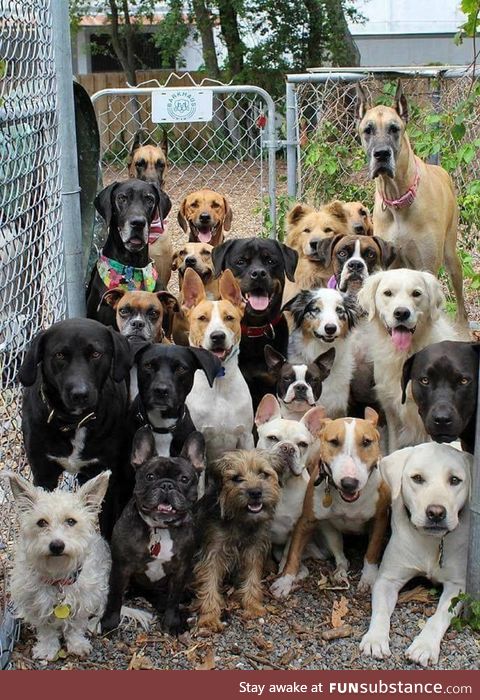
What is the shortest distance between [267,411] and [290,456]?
0.43 metres

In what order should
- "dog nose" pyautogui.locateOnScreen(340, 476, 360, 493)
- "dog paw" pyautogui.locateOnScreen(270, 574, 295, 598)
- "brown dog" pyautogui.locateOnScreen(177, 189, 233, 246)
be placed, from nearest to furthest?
"dog nose" pyautogui.locateOnScreen(340, 476, 360, 493)
"dog paw" pyautogui.locateOnScreen(270, 574, 295, 598)
"brown dog" pyautogui.locateOnScreen(177, 189, 233, 246)

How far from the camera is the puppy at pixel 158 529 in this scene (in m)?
4.13

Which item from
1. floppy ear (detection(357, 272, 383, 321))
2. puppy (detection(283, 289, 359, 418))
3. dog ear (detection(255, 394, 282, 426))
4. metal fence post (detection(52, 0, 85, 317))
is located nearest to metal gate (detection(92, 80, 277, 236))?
puppy (detection(283, 289, 359, 418))

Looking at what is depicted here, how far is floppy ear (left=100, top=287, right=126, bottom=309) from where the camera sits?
5945mm

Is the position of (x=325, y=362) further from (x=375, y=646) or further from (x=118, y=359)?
(x=375, y=646)

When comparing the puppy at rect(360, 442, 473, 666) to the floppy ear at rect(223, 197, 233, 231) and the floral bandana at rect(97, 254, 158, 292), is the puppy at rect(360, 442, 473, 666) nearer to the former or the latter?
the floral bandana at rect(97, 254, 158, 292)

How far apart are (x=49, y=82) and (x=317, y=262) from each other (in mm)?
2544

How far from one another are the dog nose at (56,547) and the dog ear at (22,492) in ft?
0.84

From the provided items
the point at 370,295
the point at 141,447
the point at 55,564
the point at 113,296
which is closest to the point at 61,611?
the point at 55,564

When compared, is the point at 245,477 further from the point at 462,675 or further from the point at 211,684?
the point at 462,675

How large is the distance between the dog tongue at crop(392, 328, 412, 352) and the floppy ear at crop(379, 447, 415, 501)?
3.45 ft

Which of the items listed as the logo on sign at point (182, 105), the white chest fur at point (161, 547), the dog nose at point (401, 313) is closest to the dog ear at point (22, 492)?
the white chest fur at point (161, 547)

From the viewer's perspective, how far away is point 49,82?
5344 mm

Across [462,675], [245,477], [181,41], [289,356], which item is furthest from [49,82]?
[181,41]
